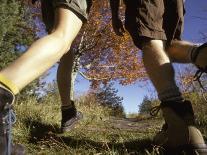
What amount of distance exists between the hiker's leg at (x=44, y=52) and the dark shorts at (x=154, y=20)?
0.44 m

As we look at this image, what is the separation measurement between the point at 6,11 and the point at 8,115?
36.4 feet

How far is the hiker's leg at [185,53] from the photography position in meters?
1.96

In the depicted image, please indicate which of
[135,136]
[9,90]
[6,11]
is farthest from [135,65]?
[9,90]

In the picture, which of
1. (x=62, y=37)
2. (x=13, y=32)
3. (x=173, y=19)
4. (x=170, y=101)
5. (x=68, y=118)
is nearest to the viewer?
(x=62, y=37)

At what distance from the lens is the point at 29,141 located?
2.90 metres

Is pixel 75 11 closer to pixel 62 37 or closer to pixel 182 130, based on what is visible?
pixel 62 37

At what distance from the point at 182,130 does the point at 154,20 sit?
0.69m

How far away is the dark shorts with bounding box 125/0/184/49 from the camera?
2.30 metres

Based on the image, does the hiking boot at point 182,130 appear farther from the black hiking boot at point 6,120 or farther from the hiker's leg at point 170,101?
the black hiking boot at point 6,120

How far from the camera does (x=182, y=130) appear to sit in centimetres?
207

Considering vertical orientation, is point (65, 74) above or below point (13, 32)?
above

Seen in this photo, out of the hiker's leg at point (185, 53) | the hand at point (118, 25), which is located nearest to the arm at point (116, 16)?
the hand at point (118, 25)

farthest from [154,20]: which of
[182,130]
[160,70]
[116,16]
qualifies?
[182,130]

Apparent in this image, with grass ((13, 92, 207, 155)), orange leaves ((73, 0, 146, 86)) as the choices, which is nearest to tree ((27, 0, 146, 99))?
orange leaves ((73, 0, 146, 86))
